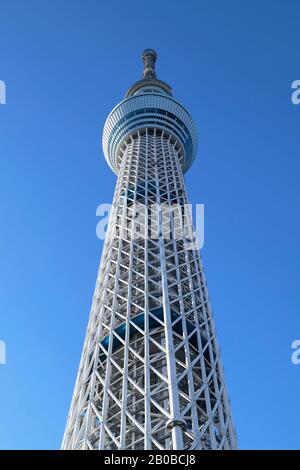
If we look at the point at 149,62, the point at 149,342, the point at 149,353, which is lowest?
the point at 149,353

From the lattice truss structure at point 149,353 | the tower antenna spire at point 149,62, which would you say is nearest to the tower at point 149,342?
the lattice truss structure at point 149,353

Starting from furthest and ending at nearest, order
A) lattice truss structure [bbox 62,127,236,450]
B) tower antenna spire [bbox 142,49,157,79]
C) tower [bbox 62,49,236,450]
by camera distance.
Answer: tower antenna spire [bbox 142,49,157,79] < tower [bbox 62,49,236,450] < lattice truss structure [bbox 62,127,236,450]

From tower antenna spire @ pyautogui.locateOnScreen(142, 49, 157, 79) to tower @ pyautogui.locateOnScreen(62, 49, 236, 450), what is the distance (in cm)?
2562

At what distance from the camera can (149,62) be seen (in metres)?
72.6

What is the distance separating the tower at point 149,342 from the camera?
78.9ft

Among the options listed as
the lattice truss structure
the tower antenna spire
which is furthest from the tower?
the tower antenna spire

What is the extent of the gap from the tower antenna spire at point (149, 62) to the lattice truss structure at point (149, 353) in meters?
32.3

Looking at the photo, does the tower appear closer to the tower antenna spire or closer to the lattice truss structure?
the lattice truss structure

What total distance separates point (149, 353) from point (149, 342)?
55cm

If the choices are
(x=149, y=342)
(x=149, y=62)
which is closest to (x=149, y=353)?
(x=149, y=342)

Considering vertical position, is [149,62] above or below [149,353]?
above

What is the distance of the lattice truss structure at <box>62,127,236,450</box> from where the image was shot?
78.4ft

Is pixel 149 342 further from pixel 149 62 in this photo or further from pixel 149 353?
pixel 149 62
